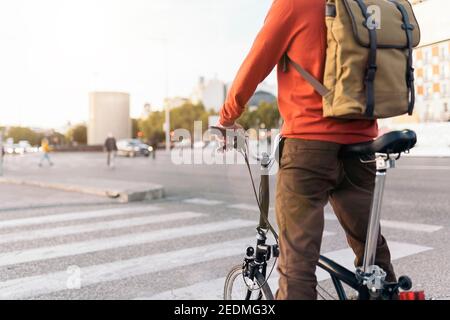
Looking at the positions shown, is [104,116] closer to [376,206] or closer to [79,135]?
[79,135]

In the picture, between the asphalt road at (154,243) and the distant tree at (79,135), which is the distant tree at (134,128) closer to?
the distant tree at (79,135)

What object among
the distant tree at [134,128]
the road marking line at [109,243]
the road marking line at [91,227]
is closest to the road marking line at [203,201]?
the road marking line at [91,227]

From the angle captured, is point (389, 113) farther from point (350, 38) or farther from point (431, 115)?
point (431, 115)

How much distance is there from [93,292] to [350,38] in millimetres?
2856

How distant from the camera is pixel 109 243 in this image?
217 inches

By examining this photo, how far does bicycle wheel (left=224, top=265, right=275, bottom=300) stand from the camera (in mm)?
2276

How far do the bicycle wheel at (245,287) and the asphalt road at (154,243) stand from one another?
1038 mm

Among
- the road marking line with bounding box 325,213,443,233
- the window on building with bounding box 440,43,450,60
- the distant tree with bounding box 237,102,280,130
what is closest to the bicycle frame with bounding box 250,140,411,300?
the road marking line with bounding box 325,213,443,233

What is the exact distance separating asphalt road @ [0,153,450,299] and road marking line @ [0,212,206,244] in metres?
0.01

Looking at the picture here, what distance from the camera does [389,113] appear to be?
196cm

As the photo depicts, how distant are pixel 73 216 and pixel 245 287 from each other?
17.7 ft

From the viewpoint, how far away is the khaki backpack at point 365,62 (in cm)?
188

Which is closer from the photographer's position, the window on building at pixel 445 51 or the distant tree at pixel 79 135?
the window on building at pixel 445 51

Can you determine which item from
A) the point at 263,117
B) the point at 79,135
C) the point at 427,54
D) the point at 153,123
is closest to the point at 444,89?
the point at 427,54
